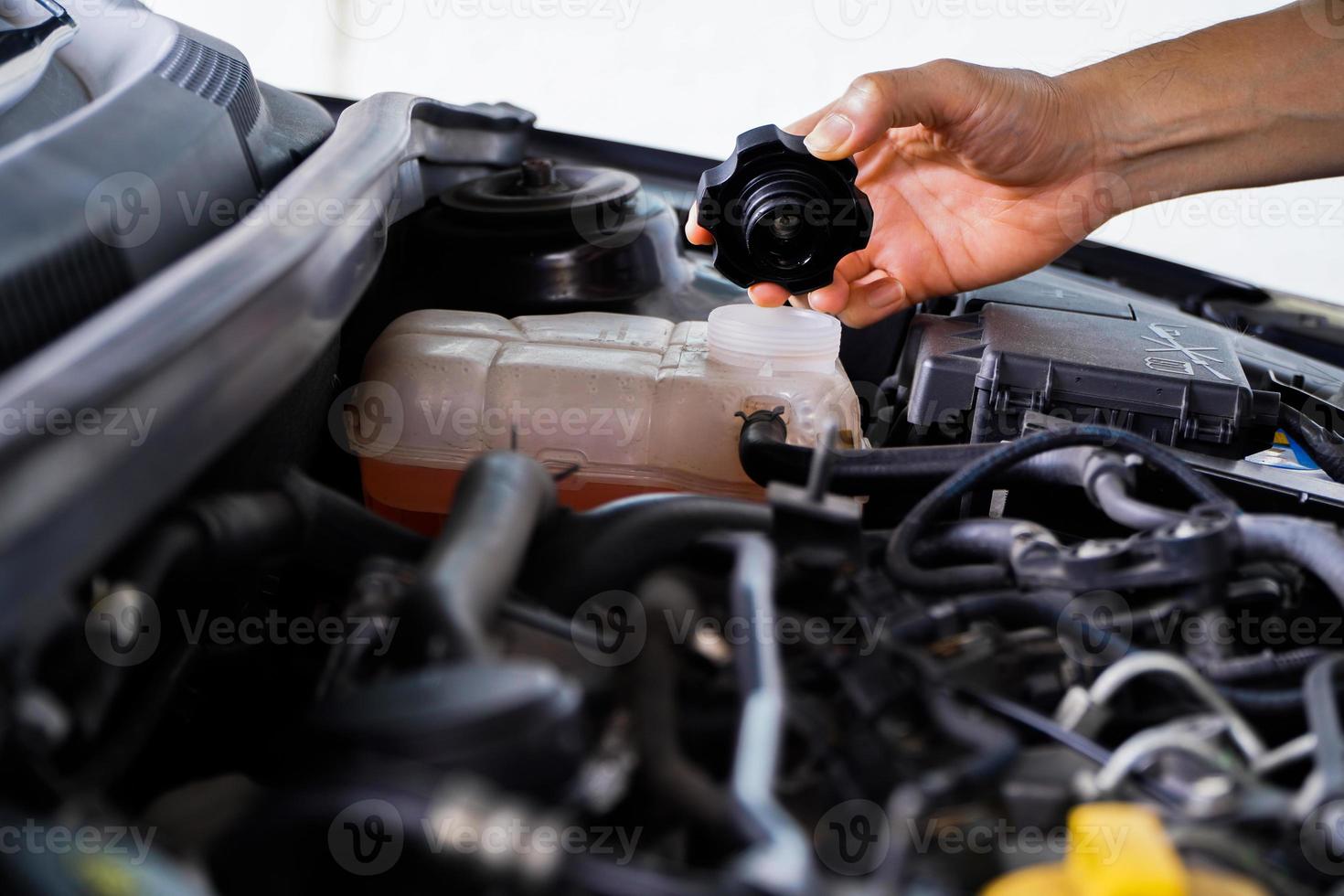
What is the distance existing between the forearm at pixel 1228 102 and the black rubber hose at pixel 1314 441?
45 cm

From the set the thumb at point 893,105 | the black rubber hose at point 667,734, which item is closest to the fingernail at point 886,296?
the thumb at point 893,105

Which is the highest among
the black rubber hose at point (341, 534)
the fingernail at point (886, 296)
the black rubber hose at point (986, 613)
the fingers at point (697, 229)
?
the fingers at point (697, 229)

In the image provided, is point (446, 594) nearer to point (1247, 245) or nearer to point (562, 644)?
point (562, 644)

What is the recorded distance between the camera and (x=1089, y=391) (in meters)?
0.85

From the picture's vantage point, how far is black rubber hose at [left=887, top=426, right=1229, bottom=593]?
59 cm

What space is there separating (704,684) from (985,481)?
11.7 inches

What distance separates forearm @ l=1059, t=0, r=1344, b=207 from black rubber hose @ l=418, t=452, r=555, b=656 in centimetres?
93

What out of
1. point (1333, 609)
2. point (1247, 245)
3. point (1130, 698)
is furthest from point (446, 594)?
point (1247, 245)

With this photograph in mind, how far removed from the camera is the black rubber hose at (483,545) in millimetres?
414

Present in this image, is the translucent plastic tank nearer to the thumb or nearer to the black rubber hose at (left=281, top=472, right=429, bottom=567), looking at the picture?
the thumb

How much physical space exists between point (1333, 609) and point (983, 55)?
2838 millimetres

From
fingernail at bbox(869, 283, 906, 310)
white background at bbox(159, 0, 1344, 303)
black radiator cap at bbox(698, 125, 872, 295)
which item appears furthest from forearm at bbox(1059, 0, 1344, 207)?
white background at bbox(159, 0, 1344, 303)

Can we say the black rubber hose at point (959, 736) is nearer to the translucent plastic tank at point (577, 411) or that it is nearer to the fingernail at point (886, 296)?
the translucent plastic tank at point (577, 411)

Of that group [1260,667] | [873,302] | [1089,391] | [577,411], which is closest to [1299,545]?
[1260,667]
